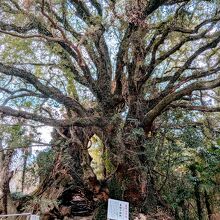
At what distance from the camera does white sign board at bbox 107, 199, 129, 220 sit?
4531mm

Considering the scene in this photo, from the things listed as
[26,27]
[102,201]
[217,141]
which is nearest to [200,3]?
[217,141]

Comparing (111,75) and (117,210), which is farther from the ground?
(111,75)

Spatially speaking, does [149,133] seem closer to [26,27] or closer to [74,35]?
[74,35]

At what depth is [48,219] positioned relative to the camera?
19.6 feet

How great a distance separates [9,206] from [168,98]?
4.26 meters

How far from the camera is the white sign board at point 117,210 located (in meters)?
4.53

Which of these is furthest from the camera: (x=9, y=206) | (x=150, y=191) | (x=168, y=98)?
(x=9, y=206)

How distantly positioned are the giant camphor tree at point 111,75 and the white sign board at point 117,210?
615mm

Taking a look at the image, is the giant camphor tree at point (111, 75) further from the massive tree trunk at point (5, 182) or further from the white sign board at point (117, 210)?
the massive tree trunk at point (5, 182)

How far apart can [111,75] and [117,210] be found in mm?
3012

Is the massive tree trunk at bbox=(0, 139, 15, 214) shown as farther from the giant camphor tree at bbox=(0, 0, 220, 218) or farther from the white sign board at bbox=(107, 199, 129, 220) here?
the white sign board at bbox=(107, 199, 129, 220)

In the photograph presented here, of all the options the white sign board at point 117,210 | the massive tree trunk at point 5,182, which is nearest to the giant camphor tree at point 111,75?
the white sign board at point 117,210

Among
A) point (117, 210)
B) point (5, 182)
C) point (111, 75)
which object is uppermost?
point (111, 75)

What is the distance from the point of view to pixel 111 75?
651cm
